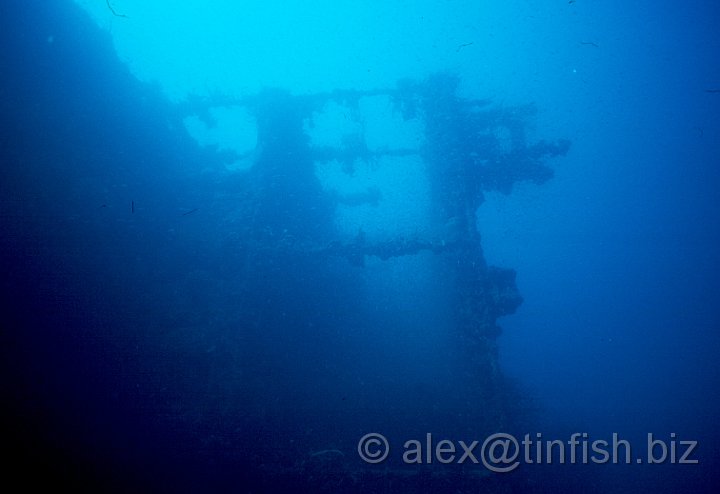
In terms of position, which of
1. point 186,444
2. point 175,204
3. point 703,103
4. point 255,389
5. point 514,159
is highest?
point 703,103

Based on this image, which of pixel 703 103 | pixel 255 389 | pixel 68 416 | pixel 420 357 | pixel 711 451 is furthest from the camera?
pixel 703 103

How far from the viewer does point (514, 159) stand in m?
7.16

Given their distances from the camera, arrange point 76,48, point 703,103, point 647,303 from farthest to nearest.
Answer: point 703,103 → point 647,303 → point 76,48

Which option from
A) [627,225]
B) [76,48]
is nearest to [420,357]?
[76,48]

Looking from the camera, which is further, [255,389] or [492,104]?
[492,104]

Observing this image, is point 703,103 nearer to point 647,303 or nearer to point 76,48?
point 647,303

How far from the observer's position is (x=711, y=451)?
582 inches

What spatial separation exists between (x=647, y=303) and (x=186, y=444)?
59721 millimetres

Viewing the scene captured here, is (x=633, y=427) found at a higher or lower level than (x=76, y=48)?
lower

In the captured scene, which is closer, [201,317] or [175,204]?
[201,317]

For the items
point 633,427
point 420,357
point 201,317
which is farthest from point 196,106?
point 633,427

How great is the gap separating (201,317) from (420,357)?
4602mm

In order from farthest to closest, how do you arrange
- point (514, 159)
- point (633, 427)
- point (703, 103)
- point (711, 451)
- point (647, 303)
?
1. point (703, 103)
2. point (647, 303)
3. point (633, 427)
4. point (711, 451)
5. point (514, 159)

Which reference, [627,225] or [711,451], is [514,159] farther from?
[627,225]
